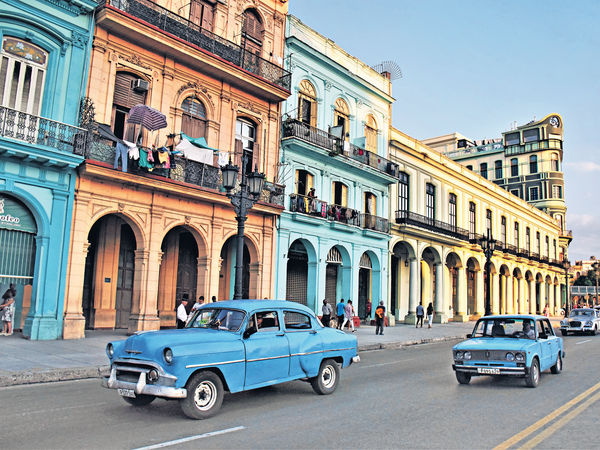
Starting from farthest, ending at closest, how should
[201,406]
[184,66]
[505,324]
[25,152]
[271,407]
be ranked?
[184,66] < [25,152] < [505,324] < [271,407] < [201,406]

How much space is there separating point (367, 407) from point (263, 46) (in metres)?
18.7

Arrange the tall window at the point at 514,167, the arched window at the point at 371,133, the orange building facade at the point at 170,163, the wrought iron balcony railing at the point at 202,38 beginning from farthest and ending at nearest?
the tall window at the point at 514,167 < the arched window at the point at 371,133 < the wrought iron balcony railing at the point at 202,38 < the orange building facade at the point at 170,163

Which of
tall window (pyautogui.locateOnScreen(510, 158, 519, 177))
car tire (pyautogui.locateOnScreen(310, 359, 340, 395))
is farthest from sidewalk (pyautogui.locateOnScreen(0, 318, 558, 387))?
tall window (pyautogui.locateOnScreen(510, 158, 519, 177))

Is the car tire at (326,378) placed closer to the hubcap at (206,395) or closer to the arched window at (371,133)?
the hubcap at (206,395)

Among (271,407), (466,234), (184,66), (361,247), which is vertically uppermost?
(184,66)

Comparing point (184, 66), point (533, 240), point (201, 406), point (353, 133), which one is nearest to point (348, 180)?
point (353, 133)

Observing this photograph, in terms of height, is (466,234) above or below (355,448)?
above

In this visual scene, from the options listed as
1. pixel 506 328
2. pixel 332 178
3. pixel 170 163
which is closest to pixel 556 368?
pixel 506 328

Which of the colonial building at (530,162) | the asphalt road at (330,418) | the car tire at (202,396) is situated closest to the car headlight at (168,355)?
the car tire at (202,396)

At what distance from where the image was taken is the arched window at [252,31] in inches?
871

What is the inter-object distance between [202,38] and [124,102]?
161 inches

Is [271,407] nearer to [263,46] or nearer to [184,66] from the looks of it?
[184,66]

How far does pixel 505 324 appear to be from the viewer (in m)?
10.9

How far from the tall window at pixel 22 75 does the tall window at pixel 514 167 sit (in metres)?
57.9
